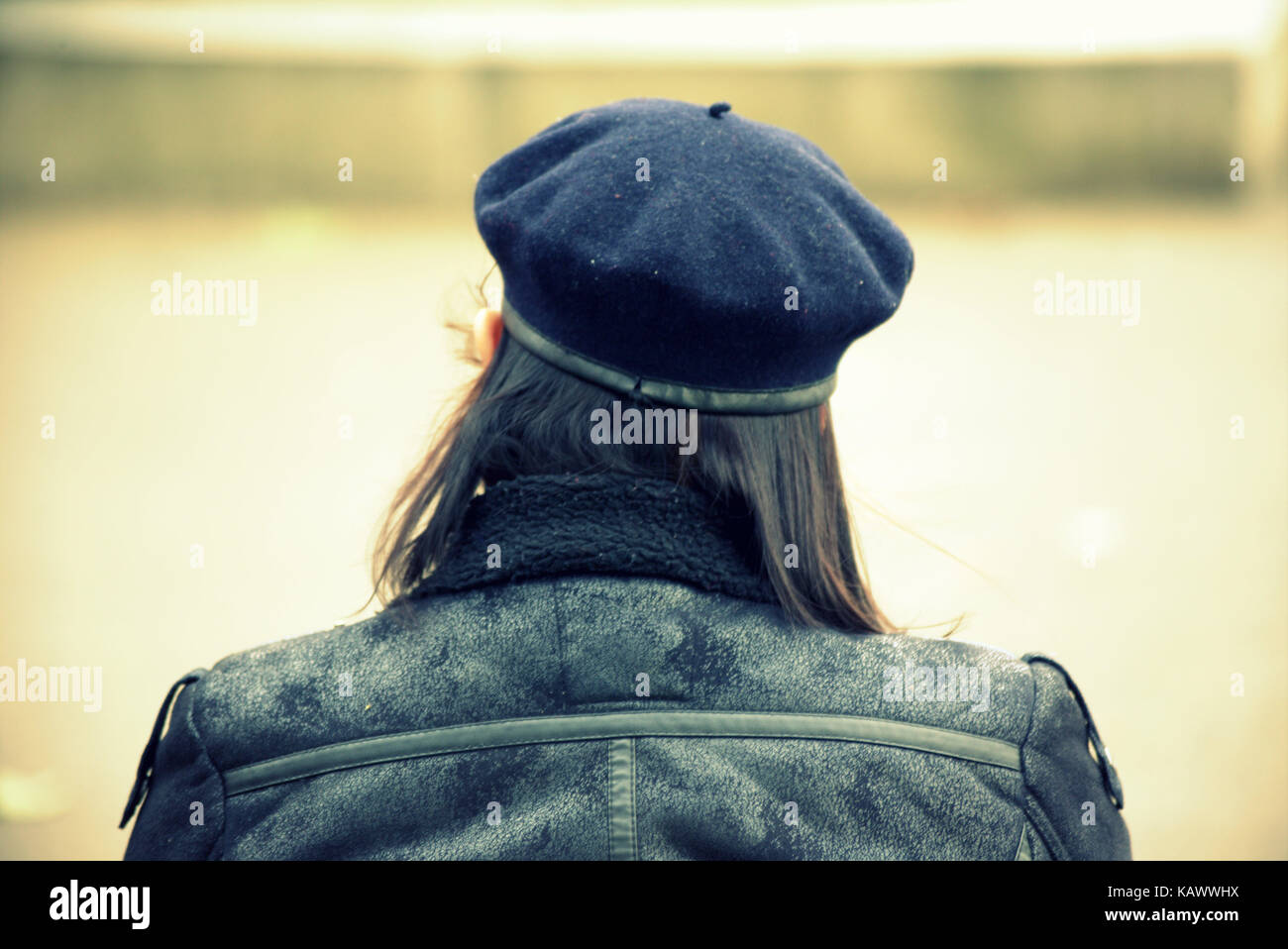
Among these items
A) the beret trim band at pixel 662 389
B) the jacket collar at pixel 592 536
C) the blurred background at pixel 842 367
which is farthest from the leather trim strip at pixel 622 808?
the blurred background at pixel 842 367

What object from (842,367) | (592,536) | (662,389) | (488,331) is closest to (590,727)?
(592,536)

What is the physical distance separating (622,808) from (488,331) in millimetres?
450

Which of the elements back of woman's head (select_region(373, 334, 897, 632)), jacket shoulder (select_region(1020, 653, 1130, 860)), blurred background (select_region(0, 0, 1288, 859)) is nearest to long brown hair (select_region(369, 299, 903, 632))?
back of woman's head (select_region(373, 334, 897, 632))

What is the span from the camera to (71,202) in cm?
524

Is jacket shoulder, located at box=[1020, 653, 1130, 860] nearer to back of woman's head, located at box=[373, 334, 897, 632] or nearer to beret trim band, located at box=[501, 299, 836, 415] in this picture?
back of woman's head, located at box=[373, 334, 897, 632]

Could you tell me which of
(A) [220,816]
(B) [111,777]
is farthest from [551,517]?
(B) [111,777]

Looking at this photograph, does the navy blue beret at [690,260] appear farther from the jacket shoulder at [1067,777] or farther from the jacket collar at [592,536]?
the jacket shoulder at [1067,777]

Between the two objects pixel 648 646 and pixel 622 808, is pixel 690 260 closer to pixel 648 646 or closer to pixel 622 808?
pixel 648 646

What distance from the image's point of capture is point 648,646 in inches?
36.1

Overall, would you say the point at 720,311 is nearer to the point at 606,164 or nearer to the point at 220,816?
the point at 606,164

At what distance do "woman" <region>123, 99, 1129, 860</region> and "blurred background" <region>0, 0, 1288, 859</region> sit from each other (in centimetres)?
208

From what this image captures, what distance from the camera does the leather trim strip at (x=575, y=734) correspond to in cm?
92

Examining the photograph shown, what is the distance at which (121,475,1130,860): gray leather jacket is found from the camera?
914mm

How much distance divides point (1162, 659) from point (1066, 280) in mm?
2167
